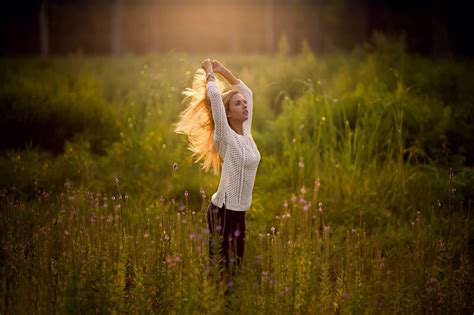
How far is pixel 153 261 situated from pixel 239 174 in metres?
0.87

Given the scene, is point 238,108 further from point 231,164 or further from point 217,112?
point 231,164

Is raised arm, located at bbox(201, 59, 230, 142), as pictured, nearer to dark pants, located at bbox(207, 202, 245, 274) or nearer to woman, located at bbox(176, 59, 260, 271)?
woman, located at bbox(176, 59, 260, 271)

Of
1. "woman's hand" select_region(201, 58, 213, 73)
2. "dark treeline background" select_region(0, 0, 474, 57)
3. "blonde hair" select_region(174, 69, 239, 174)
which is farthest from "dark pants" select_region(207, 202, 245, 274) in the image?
"dark treeline background" select_region(0, 0, 474, 57)

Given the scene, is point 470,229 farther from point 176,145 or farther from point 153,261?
point 176,145

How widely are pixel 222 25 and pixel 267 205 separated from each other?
4508cm

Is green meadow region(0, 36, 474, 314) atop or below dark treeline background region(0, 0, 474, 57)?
below

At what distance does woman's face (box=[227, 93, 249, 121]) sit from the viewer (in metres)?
4.42

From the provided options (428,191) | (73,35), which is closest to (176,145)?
(428,191)

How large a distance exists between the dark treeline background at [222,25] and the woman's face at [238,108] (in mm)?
22355

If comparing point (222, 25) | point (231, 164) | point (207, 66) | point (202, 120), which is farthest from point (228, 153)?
point (222, 25)

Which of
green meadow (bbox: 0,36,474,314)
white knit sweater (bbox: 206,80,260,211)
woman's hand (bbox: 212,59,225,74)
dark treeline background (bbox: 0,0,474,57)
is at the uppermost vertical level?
dark treeline background (bbox: 0,0,474,57)

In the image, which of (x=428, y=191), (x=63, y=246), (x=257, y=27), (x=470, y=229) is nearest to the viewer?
(x=63, y=246)

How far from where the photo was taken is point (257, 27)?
51.0m

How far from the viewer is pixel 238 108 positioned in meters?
4.41
